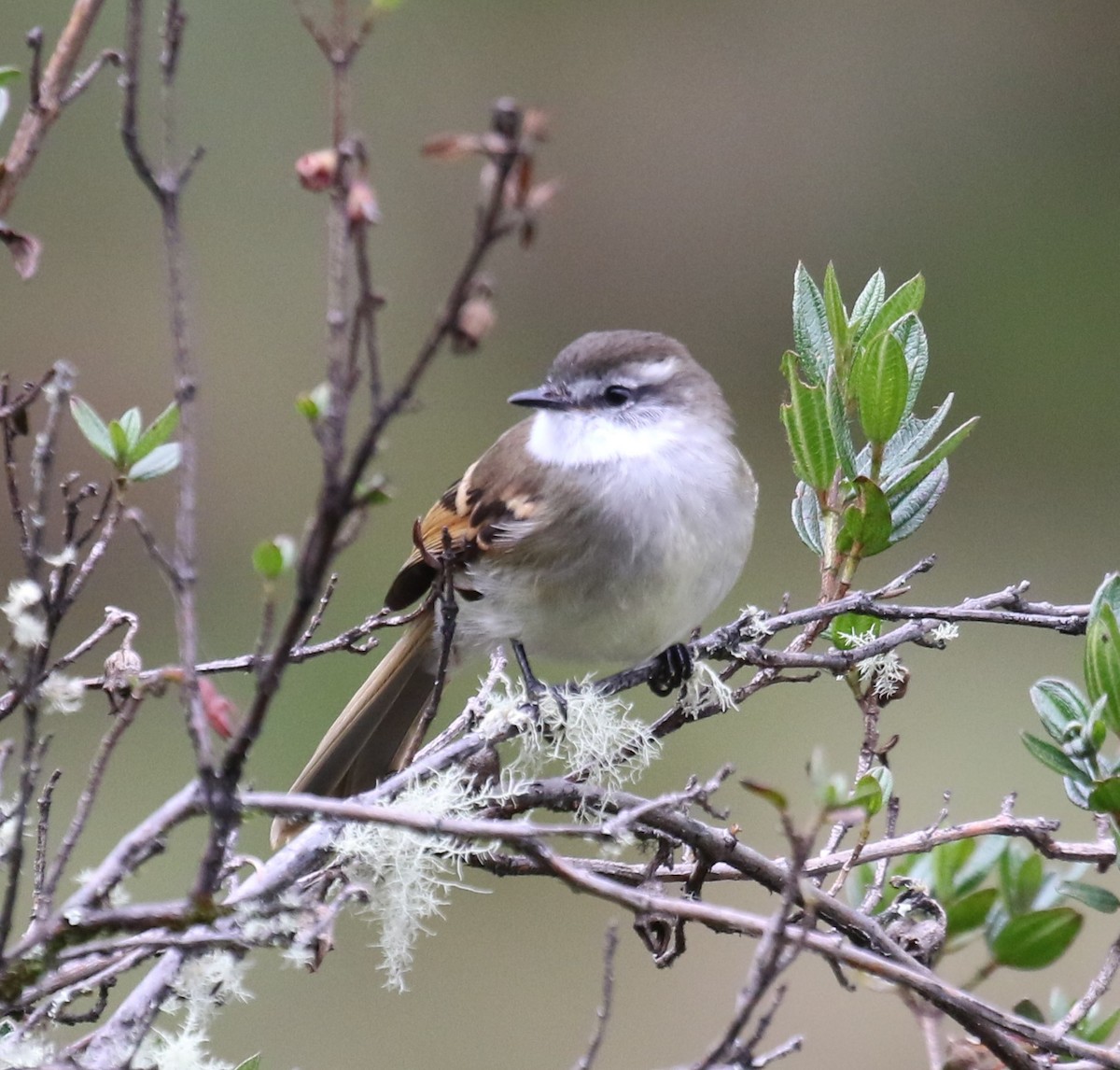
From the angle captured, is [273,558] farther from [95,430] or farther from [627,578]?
[627,578]

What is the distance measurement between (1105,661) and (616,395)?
1.59 meters

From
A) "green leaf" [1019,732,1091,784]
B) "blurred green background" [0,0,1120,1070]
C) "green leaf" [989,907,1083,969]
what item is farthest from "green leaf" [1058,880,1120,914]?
"blurred green background" [0,0,1120,1070]

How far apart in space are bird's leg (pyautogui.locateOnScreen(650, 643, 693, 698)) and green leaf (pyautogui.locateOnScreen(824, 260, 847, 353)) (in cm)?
77

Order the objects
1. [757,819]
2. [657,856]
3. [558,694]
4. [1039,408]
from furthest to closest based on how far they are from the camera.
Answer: [1039,408] < [757,819] < [558,694] < [657,856]

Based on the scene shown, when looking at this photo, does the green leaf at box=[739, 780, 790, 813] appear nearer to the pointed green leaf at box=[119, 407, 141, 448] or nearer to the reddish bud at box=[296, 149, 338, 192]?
the reddish bud at box=[296, 149, 338, 192]

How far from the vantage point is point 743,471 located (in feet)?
10.4

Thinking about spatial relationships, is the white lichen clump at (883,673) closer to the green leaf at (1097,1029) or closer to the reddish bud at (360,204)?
the green leaf at (1097,1029)

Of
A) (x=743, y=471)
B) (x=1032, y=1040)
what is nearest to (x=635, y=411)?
(x=743, y=471)

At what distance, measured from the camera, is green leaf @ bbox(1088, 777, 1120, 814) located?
172 cm

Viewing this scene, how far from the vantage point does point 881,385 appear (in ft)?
6.76

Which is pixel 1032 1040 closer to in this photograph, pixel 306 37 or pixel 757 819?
pixel 757 819

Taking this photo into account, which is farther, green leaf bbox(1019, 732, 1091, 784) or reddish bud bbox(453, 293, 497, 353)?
green leaf bbox(1019, 732, 1091, 784)

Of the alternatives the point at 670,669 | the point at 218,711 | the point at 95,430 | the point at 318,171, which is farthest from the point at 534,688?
the point at 318,171

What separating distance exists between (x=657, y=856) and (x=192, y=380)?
86 centimetres
